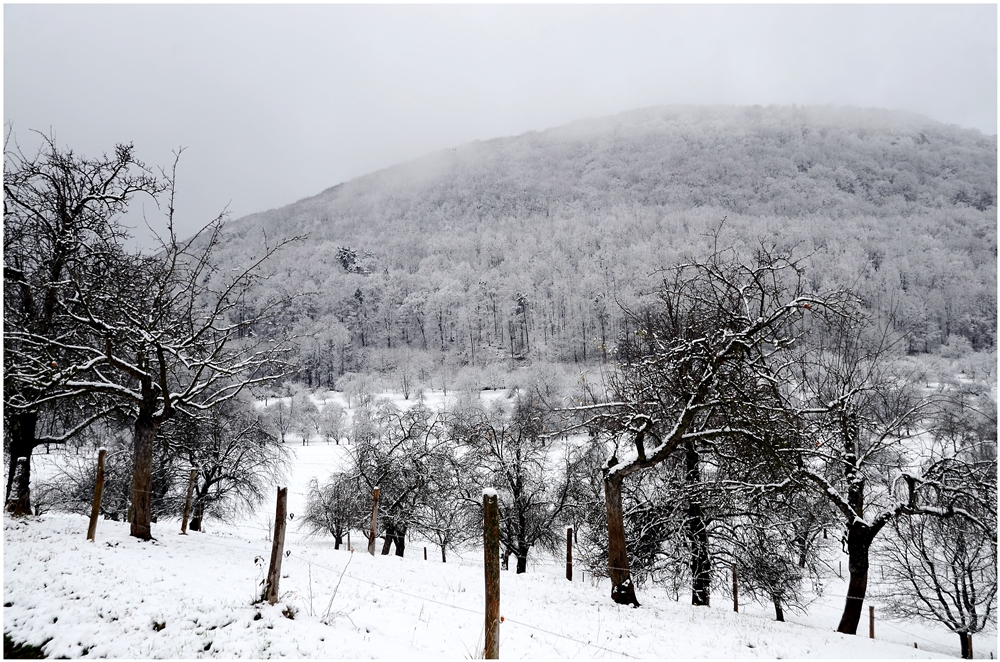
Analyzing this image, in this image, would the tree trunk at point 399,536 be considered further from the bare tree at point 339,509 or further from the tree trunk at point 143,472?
the tree trunk at point 143,472

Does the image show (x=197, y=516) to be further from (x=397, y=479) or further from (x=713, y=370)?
(x=713, y=370)

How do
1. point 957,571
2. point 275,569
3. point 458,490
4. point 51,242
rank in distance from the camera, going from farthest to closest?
point 458,490
point 957,571
point 51,242
point 275,569

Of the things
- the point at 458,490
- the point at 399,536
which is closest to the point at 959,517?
the point at 458,490

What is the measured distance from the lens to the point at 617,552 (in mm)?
9188

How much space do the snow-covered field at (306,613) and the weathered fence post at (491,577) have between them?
553mm

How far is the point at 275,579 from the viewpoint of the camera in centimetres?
566

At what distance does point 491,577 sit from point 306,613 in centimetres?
255

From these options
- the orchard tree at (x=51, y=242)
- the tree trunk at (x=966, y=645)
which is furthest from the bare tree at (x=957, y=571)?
the orchard tree at (x=51, y=242)

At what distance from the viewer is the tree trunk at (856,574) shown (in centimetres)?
962

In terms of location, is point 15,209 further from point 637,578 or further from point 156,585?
point 637,578

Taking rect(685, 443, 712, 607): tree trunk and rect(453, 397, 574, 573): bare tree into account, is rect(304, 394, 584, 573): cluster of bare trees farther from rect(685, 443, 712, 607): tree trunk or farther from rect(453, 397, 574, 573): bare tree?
rect(685, 443, 712, 607): tree trunk

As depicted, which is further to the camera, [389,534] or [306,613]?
[389,534]

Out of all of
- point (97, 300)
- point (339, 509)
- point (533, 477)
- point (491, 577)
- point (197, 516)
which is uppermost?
point (97, 300)

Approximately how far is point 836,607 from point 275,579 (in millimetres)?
22681
